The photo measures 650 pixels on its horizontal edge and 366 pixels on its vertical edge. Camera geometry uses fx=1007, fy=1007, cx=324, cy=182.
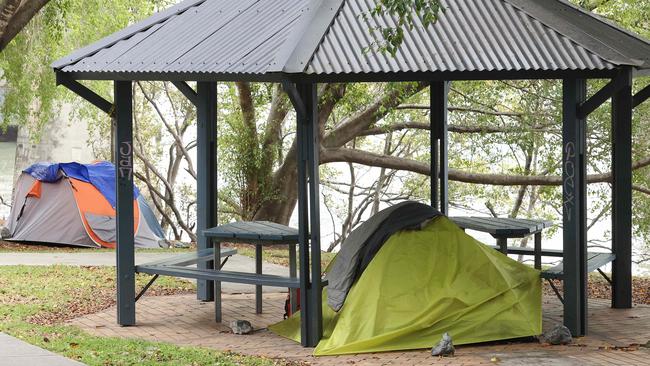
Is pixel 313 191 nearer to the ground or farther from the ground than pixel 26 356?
farther from the ground

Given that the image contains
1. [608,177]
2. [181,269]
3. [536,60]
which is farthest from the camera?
[608,177]

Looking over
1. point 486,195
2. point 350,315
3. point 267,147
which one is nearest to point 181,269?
point 350,315

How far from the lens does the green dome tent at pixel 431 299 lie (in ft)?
29.3

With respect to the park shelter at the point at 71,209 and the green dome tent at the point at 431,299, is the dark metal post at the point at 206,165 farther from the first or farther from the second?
the park shelter at the point at 71,209

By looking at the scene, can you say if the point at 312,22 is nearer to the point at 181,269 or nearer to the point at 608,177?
the point at 181,269

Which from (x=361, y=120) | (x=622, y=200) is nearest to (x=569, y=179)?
(x=622, y=200)

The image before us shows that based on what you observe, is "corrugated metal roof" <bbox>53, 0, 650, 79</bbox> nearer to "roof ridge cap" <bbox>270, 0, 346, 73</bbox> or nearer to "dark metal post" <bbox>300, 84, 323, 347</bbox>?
"roof ridge cap" <bbox>270, 0, 346, 73</bbox>

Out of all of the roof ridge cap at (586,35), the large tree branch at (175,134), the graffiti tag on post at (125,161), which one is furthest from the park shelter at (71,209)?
the roof ridge cap at (586,35)

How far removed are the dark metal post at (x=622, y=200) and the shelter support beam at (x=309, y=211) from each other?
402cm

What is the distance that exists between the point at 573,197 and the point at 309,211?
8.03 feet

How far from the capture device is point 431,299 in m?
9.15

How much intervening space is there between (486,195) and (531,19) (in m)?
17.7

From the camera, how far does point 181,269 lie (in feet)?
33.3

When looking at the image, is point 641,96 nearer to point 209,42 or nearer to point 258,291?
point 258,291
